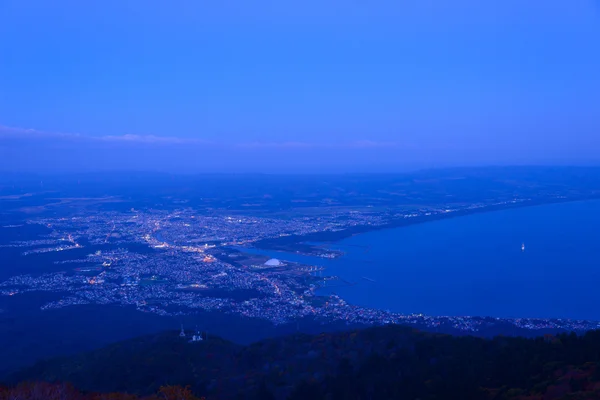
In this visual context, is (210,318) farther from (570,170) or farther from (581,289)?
(570,170)

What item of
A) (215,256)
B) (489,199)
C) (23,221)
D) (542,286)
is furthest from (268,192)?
(542,286)

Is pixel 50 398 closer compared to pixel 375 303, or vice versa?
pixel 50 398

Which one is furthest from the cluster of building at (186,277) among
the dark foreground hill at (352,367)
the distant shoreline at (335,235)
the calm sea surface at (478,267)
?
the dark foreground hill at (352,367)

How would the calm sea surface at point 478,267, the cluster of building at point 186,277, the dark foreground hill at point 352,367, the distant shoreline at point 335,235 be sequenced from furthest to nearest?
the distant shoreline at point 335,235, the calm sea surface at point 478,267, the cluster of building at point 186,277, the dark foreground hill at point 352,367

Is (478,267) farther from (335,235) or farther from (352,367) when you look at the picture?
(352,367)

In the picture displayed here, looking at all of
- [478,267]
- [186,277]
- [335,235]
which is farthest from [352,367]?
[335,235]

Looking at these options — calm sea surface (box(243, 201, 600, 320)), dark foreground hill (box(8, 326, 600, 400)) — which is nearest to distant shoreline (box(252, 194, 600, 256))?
calm sea surface (box(243, 201, 600, 320))

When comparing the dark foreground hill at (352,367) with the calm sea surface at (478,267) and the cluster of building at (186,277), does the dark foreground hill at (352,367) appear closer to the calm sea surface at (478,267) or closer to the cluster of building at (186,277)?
the cluster of building at (186,277)
